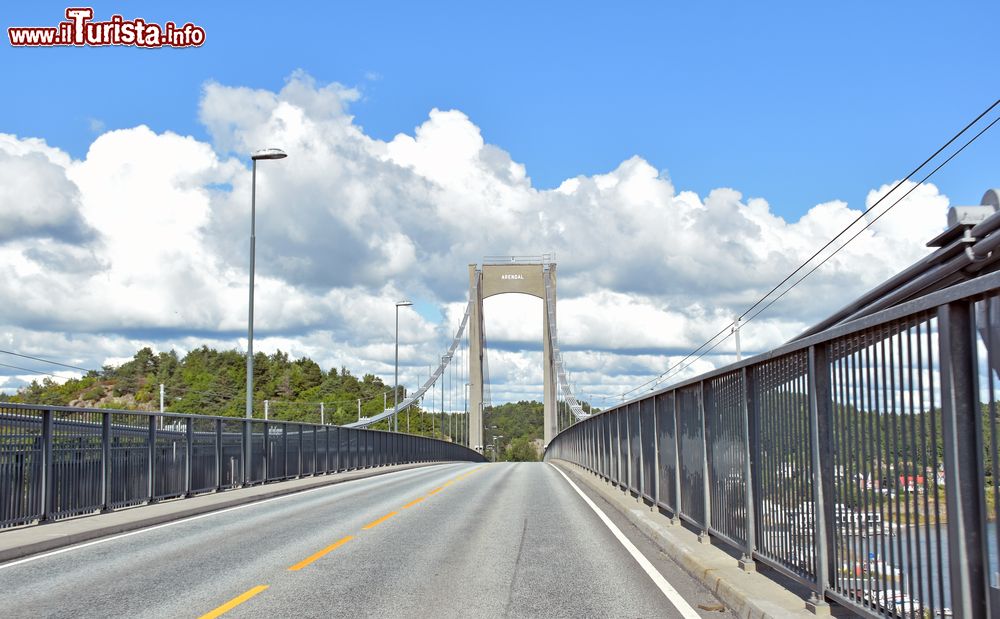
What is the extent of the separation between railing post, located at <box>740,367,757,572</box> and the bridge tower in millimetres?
83667

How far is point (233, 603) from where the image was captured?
715 centimetres

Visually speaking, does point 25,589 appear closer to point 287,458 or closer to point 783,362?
point 783,362

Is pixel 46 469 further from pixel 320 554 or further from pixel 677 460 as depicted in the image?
pixel 677 460

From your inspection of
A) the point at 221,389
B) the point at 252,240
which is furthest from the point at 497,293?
the point at 252,240

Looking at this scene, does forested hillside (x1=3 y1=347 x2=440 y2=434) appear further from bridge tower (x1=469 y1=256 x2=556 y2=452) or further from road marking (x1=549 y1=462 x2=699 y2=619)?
road marking (x1=549 y1=462 x2=699 y2=619)

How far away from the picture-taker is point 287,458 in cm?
2473

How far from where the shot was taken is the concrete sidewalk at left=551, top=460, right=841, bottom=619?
20.5 ft

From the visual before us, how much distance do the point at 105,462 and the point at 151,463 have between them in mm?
1723

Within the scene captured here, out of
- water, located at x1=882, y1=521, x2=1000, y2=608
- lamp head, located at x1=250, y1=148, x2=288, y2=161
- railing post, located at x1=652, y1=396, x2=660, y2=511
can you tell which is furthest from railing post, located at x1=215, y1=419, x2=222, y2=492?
water, located at x1=882, y1=521, x2=1000, y2=608

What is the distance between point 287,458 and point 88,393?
4604 inches

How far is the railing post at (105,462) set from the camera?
14.2 metres

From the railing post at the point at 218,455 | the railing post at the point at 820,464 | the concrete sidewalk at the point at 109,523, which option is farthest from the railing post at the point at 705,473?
the railing post at the point at 218,455

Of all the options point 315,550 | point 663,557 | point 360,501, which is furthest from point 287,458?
point 663,557

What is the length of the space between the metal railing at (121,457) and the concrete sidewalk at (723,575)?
8.08 metres
